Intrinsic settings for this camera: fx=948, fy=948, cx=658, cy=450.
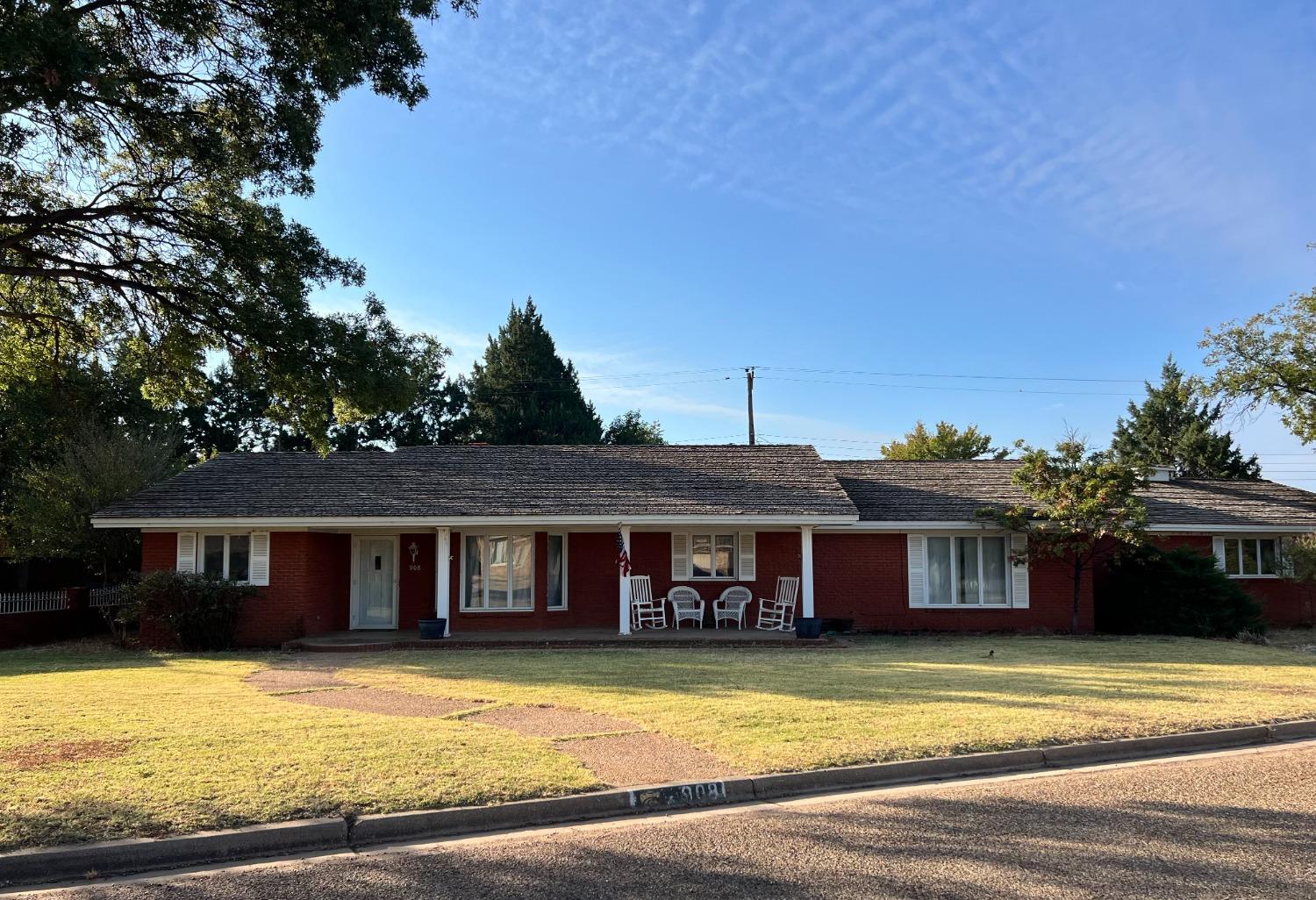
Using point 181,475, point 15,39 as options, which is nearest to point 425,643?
point 181,475

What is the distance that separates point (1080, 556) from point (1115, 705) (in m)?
11.3

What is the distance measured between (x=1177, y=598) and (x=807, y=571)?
27.2 feet

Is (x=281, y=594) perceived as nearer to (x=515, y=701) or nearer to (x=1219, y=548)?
(x=515, y=701)

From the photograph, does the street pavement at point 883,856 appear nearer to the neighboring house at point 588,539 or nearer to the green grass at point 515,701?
the green grass at point 515,701

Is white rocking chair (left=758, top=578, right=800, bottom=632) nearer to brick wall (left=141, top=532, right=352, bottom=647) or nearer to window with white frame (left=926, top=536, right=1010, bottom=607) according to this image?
window with white frame (left=926, top=536, right=1010, bottom=607)

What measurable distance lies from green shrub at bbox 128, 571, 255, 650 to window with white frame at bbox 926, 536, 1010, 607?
15.1 metres

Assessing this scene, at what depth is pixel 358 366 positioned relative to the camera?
440 inches

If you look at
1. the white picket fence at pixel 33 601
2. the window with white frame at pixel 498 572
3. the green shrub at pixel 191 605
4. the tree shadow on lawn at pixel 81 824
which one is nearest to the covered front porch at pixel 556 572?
the window with white frame at pixel 498 572

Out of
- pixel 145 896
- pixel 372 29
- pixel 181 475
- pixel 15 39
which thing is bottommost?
pixel 145 896

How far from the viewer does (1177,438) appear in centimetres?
4562

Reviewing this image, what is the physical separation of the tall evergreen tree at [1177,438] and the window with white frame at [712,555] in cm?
2796

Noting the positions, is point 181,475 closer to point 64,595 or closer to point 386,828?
point 64,595

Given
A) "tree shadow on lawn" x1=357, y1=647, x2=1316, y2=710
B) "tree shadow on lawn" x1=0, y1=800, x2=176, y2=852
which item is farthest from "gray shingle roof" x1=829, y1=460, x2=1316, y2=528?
"tree shadow on lawn" x1=0, y1=800, x2=176, y2=852

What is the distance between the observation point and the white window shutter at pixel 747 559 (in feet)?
69.9
